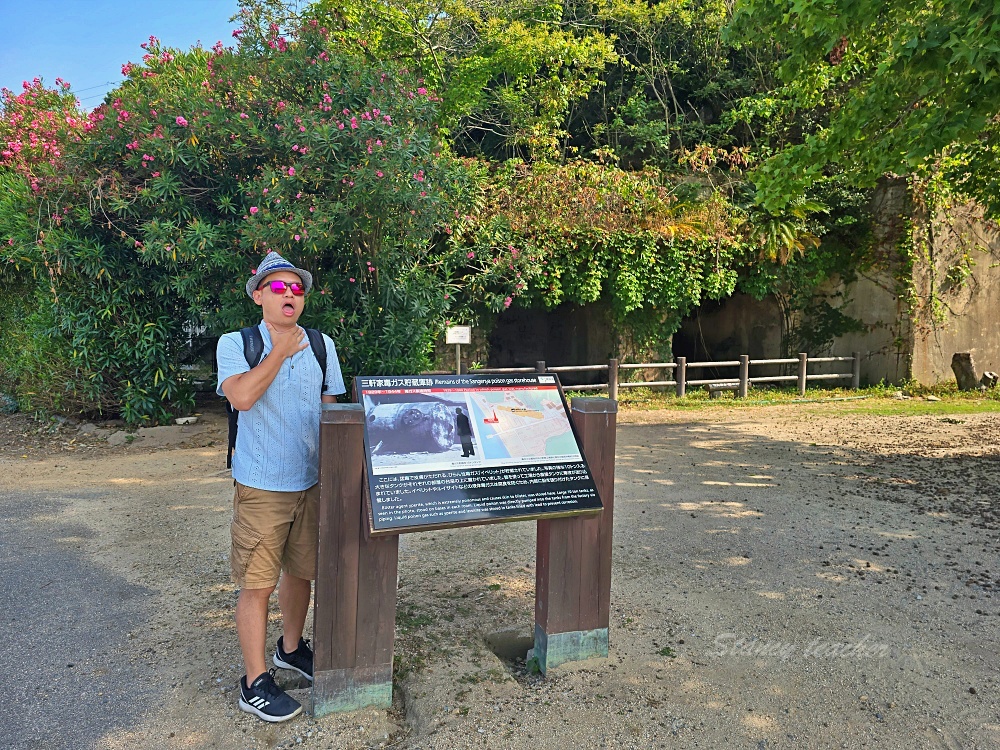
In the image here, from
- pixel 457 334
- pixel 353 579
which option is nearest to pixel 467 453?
pixel 353 579

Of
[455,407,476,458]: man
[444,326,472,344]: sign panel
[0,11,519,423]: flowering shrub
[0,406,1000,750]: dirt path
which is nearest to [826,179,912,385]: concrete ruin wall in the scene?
[0,406,1000,750]: dirt path

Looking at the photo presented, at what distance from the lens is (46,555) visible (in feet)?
15.6

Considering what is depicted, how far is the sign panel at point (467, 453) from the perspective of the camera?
2.60 metres

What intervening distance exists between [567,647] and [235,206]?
7.05m

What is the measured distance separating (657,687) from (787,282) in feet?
44.0

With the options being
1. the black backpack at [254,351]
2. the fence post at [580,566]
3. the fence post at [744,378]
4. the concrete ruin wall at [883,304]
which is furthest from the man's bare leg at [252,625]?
the concrete ruin wall at [883,304]

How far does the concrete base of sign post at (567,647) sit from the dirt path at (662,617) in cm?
7

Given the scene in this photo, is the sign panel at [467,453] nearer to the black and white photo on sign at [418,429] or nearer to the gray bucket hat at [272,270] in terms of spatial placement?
the black and white photo on sign at [418,429]

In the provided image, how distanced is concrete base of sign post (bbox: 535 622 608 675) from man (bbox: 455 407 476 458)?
0.97 metres

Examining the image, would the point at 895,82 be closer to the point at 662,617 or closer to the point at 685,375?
the point at 662,617

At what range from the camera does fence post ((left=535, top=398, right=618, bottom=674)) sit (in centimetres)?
309

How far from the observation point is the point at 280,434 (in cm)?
274

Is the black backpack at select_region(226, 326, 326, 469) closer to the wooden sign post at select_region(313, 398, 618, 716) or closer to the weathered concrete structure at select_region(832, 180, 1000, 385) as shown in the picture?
the wooden sign post at select_region(313, 398, 618, 716)

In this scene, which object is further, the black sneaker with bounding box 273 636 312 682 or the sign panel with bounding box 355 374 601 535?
the black sneaker with bounding box 273 636 312 682
